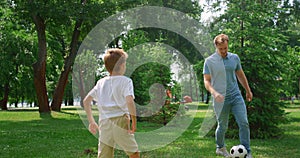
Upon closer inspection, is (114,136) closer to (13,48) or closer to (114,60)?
(114,60)

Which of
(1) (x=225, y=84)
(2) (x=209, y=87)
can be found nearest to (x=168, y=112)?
Result: (1) (x=225, y=84)

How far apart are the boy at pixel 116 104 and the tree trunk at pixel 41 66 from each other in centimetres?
1784

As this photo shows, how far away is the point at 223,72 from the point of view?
21.2 feet

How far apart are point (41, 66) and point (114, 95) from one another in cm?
1913

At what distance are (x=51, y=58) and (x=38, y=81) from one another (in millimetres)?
10169

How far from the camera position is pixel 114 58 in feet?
14.5

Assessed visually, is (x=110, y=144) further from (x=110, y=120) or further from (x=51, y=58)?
(x=51, y=58)

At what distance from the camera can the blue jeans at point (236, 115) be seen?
6.30 meters

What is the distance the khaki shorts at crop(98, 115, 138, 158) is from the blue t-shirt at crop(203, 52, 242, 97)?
2.39 m

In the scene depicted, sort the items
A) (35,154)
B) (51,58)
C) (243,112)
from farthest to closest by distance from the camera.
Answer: (51,58) < (35,154) < (243,112)

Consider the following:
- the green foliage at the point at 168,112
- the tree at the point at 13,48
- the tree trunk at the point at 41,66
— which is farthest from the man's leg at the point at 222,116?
the tree at the point at 13,48

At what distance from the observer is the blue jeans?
6.30m

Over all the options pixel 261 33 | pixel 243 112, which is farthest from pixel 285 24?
pixel 243 112

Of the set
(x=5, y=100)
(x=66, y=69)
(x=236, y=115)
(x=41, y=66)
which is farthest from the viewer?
(x=5, y=100)
